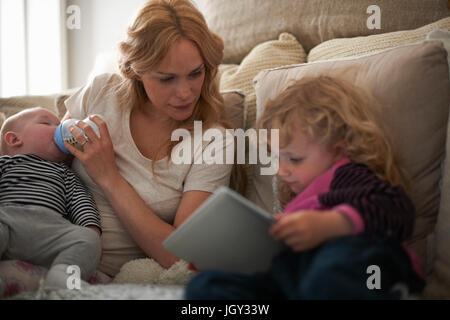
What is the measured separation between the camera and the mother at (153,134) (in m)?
1.01

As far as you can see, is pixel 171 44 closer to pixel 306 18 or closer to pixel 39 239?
pixel 39 239

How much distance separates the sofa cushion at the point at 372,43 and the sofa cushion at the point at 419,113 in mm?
204

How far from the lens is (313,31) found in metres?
1.48

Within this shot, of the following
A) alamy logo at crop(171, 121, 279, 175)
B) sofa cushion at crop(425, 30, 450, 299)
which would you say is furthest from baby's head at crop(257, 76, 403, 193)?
alamy logo at crop(171, 121, 279, 175)

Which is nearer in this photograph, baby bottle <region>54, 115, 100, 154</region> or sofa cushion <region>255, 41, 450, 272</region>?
sofa cushion <region>255, 41, 450, 272</region>

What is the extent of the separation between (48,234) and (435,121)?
0.89 m

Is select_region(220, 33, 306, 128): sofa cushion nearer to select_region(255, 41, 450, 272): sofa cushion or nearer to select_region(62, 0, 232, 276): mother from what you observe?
select_region(62, 0, 232, 276): mother

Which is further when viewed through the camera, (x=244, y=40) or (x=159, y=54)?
(x=244, y=40)

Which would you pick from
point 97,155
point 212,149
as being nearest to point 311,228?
point 212,149

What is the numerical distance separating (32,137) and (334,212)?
86 cm

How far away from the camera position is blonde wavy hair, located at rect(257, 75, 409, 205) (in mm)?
763

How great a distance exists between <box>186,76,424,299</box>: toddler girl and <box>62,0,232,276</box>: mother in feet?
0.96

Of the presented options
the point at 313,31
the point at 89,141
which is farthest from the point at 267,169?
the point at 313,31
